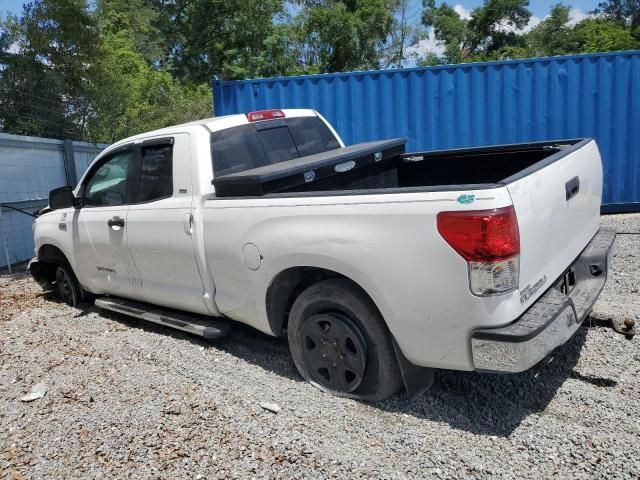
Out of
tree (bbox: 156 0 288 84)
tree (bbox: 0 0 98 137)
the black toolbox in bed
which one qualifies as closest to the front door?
the black toolbox in bed

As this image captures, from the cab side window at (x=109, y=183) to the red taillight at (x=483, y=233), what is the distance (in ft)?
10.4

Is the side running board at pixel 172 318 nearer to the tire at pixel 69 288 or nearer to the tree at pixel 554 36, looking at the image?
the tire at pixel 69 288

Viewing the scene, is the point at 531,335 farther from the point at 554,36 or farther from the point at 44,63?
the point at 554,36

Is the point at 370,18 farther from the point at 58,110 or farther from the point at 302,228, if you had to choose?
the point at 302,228

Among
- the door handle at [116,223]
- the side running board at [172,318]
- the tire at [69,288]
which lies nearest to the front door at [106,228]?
the door handle at [116,223]

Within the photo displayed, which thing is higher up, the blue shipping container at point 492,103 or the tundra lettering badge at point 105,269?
the blue shipping container at point 492,103

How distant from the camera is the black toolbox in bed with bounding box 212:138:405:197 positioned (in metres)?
3.81

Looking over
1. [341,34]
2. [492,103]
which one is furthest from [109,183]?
[341,34]

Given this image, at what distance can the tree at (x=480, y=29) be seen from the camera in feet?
115

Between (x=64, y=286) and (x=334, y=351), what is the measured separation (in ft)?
13.1

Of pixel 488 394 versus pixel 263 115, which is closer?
pixel 488 394

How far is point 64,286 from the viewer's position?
6.32 metres

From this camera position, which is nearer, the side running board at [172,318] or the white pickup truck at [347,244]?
the white pickup truck at [347,244]

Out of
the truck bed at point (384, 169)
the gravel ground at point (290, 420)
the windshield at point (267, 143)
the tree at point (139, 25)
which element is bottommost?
the gravel ground at point (290, 420)
